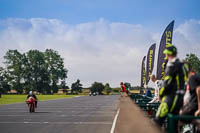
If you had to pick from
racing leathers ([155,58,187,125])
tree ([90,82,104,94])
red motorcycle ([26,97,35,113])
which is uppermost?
tree ([90,82,104,94])

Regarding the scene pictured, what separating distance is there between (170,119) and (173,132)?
7.2 inches

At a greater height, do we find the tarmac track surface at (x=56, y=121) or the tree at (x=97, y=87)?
the tree at (x=97, y=87)

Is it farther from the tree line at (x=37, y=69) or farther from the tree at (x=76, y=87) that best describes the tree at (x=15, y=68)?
A: the tree at (x=76, y=87)

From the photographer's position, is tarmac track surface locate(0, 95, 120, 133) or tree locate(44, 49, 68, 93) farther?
tree locate(44, 49, 68, 93)

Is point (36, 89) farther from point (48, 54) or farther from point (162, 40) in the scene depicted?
point (162, 40)

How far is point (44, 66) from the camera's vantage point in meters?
117

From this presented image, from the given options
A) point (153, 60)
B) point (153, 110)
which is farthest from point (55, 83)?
point (153, 110)

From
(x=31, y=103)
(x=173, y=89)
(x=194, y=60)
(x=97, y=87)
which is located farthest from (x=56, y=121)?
(x=97, y=87)

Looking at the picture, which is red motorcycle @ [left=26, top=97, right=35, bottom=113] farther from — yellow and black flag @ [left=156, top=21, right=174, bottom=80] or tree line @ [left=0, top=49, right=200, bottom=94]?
tree line @ [left=0, top=49, right=200, bottom=94]

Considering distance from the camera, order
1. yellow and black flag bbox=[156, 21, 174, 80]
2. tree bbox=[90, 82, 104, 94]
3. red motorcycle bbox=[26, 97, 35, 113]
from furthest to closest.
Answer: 1. tree bbox=[90, 82, 104, 94]
2. red motorcycle bbox=[26, 97, 35, 113]
3. yellow and black flag bbox=[156, 21, 174, 80]

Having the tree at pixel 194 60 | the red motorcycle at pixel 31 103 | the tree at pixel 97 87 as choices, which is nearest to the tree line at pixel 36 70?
the tree at pixel 97 87

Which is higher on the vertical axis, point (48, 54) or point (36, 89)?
point (48, 54)

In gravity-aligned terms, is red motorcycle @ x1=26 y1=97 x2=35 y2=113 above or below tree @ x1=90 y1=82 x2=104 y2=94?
below

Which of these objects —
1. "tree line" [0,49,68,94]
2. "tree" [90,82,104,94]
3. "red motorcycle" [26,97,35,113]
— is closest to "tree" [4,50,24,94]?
"tree line" [0,49,68,94]
